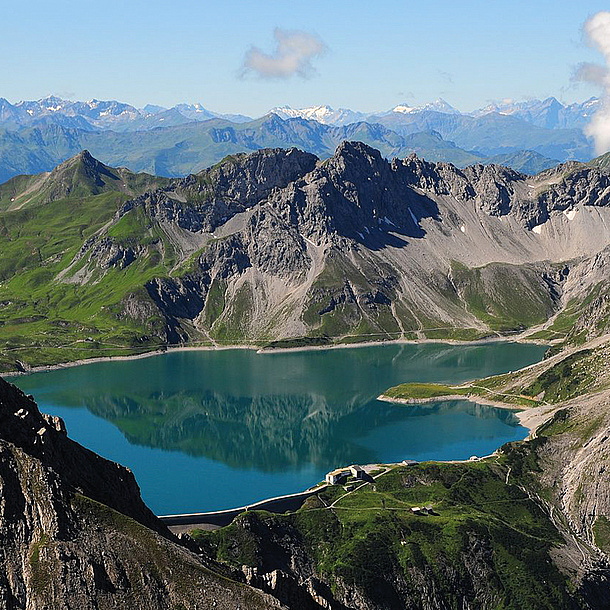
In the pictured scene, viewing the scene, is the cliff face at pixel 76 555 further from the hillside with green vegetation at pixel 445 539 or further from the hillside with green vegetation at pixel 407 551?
the hillside with green vegetation at pixel 407 551

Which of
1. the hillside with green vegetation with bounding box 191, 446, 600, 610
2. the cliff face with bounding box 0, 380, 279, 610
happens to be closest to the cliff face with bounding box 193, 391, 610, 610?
the hillside with green vegetation with bounding box 191, 446, 600, 610

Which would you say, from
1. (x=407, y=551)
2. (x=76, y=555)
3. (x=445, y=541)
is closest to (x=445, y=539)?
(x=445, y=541)

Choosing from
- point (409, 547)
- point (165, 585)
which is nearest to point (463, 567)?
point (409, 547)

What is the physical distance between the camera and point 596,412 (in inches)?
7397

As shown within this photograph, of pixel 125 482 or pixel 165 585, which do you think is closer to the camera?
pixel 165 585

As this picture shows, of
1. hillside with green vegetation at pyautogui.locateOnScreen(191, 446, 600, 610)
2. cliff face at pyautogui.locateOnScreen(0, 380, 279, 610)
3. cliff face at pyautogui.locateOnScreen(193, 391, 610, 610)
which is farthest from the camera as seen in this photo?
cliff face at pyautogui.locateOnScreen(193, 391, 610, 610)

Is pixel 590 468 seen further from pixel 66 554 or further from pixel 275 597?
pixel 66 554

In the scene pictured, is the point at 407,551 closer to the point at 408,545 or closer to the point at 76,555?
the point at 408,545

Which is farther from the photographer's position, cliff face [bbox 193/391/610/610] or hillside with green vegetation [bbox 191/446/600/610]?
cliff face [bbox 193/391/610/610]

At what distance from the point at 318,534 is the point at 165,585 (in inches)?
2798

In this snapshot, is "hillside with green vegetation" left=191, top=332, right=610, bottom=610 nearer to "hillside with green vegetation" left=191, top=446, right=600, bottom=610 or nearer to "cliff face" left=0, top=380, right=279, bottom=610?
"hillside with green vegetation" left=191, top=446, right=600, bottom=610

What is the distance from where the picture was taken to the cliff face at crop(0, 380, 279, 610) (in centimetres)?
6334

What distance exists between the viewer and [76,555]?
214 feet

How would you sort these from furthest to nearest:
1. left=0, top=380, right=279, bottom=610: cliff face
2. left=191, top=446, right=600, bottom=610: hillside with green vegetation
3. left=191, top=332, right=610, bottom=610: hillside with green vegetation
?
left=191, top=332, right=610, bottom=610: hillside with green vegetation
left=191, top=446, right=600, bottom=610: hillside with green vegetation
left=0, top=380, right=279, bottom=610: cliff face
